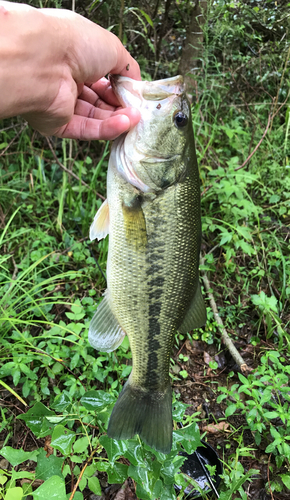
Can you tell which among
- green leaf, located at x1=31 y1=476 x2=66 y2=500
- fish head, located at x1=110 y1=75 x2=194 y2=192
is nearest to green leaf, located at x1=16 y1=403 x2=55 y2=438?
green leaf, located at x1=31 y1=476 x2=66 y2=500

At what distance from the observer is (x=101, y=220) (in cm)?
155

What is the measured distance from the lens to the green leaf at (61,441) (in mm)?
1180

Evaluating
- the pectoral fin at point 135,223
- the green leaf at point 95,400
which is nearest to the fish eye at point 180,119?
the pectoral fin at point 135,223

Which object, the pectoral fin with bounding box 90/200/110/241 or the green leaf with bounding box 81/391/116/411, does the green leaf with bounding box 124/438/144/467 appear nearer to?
the green leaf with bounding box 81/391/116/411

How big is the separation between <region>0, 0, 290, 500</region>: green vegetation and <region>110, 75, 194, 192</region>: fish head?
0.85 m

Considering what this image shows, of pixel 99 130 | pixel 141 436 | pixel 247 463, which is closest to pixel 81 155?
pixel 99 130

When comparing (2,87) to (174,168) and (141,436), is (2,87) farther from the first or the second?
(141,436)

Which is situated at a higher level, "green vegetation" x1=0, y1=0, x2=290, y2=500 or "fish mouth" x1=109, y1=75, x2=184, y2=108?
"fish mouth" x1=109, y1=75, x2=184, y2=108

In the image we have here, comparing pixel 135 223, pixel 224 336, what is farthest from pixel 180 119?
pixel 224 336

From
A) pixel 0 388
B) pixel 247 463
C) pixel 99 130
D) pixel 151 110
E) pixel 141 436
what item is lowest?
pixel 247 463

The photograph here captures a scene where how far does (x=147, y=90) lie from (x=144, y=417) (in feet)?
5.20

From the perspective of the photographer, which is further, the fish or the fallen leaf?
the fallen leaf

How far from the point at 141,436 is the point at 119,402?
0.18 metres

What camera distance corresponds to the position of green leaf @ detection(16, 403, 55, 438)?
121 cm
